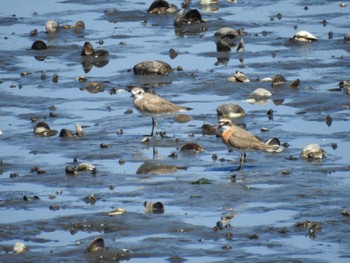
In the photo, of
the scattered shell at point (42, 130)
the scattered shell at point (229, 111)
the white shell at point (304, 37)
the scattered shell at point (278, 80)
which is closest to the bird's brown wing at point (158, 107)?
the scattered shell at point (229, 111)

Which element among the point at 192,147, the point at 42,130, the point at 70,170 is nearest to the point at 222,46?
the point at 42,130

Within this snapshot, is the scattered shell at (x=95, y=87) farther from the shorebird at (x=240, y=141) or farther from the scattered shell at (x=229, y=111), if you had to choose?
the shorebird at (x=240, y=141)

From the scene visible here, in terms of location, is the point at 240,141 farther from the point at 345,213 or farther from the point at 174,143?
the point at 345,213

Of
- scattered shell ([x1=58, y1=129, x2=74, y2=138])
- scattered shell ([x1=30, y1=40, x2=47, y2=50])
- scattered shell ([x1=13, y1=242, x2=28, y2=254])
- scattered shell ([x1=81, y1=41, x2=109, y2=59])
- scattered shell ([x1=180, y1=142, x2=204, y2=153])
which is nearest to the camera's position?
scattered shell ([x1=13, y1=242, x2=28, y2=254])

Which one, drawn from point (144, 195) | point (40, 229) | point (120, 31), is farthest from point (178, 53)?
point (40, 229)

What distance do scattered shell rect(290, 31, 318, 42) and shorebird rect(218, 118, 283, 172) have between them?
1033 cm

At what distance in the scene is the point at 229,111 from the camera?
23.6 metres

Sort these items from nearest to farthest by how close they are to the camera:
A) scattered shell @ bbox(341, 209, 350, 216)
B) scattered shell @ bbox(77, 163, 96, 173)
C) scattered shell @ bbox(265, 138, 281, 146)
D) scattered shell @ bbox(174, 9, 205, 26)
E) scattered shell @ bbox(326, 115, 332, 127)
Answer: scattered shell @ bbox(341, 209, 350, 216)
scattered shell @ bbox(77, 163, 96, 173)
scattered shell @ bbox(265, 138, 281, 146)
scattered shell @ bbox(326, 115, 332, 127)
scattered shell @ bbox(174, 9, 205, 26)

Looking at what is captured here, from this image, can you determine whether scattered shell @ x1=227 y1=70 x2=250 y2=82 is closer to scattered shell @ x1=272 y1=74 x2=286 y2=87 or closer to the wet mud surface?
the wet mud surface

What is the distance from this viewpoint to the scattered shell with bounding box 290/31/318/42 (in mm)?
30497

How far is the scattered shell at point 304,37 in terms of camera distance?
100ft

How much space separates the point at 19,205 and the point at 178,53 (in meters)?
12.8

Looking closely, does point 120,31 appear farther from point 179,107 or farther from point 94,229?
point 94,229

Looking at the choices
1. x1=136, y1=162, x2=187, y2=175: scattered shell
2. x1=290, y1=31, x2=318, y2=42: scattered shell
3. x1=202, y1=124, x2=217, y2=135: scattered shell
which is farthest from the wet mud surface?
x1=290, y1=31, x2=318, y2=42: scattered shell
